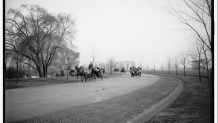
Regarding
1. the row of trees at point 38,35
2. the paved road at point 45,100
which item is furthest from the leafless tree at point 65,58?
the paved road at point 45,100

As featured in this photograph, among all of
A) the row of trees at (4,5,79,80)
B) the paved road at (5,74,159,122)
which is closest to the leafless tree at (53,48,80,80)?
the row of trees at (4,5,79,80)

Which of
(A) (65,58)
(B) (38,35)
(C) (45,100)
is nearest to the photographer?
(C) (45,100)

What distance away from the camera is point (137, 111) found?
13.7 feet

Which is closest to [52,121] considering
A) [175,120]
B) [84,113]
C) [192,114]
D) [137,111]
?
[84,113]

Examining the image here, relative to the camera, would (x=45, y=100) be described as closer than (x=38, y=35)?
Yes

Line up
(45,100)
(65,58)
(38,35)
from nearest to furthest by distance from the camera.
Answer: (45,100)
(38,35)
(65,58)

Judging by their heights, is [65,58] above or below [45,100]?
above

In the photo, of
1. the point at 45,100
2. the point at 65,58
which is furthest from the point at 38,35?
the point at 65,58

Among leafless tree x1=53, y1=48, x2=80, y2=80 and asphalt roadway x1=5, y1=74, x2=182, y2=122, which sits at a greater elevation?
leafless tree x1=53, y1=48, x2=80, y2=80

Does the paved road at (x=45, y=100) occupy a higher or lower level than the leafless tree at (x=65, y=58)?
lower

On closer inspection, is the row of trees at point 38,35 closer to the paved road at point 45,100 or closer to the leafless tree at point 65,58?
the leafless tree at point 65,58

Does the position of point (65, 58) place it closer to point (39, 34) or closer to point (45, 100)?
point (39, 34)

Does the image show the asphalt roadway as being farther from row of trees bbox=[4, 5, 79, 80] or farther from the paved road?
row of trees bbox=[4, 5, 79, 80]

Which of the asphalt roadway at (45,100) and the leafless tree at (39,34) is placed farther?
the leafless tree at (39,34)
